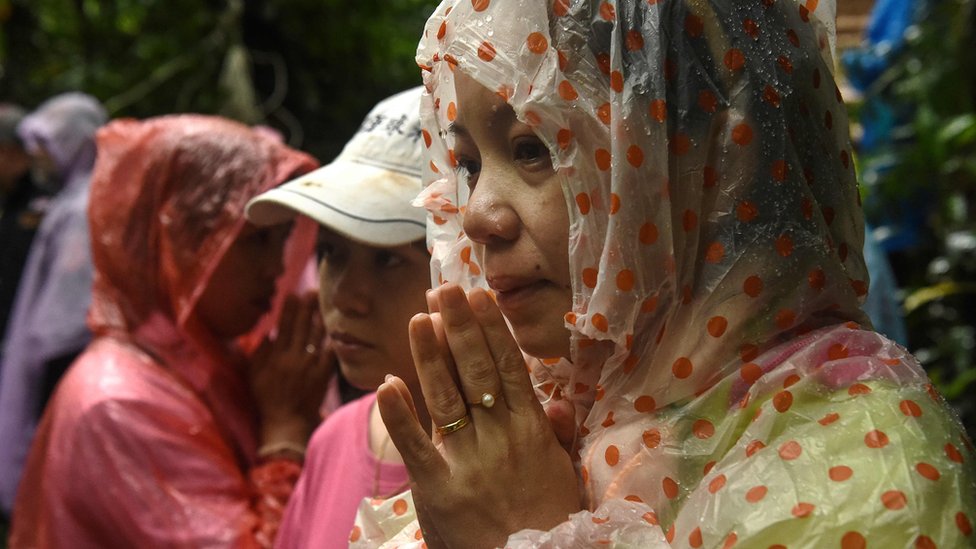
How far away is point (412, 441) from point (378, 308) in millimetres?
793

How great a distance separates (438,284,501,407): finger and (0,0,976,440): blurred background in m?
2.59

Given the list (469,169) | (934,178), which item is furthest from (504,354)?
(934,178)

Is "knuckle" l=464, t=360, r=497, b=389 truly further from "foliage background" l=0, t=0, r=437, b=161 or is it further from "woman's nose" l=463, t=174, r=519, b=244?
"foliage background" l=0, t=0, r=437, b=161

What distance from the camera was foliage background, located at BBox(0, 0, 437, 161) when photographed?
512 cm

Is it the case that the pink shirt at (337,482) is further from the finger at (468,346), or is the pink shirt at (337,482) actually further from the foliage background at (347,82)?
the foliage background at (347,82)

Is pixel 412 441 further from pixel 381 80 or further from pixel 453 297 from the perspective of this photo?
pixel 381 80

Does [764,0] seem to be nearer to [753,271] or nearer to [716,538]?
[753,271]

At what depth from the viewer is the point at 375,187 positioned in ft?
6.98

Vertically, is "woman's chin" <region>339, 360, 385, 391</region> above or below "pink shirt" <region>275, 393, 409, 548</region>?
above

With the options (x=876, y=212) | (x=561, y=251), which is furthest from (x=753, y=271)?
(x=876, y=212)

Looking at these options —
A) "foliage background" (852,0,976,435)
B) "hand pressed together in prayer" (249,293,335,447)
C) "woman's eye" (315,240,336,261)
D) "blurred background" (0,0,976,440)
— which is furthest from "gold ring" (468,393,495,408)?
"foliage background" (852,0,976,435)

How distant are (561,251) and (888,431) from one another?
39 centimetres

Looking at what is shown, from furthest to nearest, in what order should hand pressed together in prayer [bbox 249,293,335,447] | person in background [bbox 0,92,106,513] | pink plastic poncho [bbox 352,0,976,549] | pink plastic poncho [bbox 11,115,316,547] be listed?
1. person in background [bbox 0,92,106,513]
2. hand pressed together in prayer [bbox 249,293,335,447]
3. pink plastic poncho [bbox 11,115,316,547]
4. pink plastic poncho [bbox 352,0,976,549]

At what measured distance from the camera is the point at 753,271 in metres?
1.26
